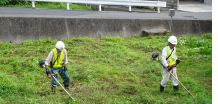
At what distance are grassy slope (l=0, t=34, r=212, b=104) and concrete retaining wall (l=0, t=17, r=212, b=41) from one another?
512mm

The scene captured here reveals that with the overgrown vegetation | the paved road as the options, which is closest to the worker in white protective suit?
the paved road

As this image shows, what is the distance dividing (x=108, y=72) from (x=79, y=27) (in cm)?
470

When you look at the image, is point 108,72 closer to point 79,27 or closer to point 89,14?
point 79,27

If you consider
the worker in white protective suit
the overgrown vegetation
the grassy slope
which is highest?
the overgrown vegetation

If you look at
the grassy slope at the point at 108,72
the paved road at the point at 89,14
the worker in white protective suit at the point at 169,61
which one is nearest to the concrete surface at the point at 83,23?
the paved road at the point at 89,14

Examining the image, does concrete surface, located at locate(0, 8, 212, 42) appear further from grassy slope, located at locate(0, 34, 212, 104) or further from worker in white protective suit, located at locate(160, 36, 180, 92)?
worker in white protective suit, located at locate(160, 36, 180, 92)

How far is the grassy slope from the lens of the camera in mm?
10422

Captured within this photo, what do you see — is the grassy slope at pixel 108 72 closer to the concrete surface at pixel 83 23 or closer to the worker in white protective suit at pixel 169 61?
the worker in white protective suit at pixel 169 61

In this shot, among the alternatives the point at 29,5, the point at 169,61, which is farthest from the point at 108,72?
the point at 29,5

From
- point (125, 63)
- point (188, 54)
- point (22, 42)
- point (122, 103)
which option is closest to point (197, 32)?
point (188, 54)

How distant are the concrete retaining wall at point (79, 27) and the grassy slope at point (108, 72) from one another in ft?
1.68

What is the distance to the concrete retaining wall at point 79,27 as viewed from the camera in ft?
51.0

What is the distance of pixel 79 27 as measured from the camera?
1672cm

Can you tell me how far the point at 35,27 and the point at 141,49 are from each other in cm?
394
